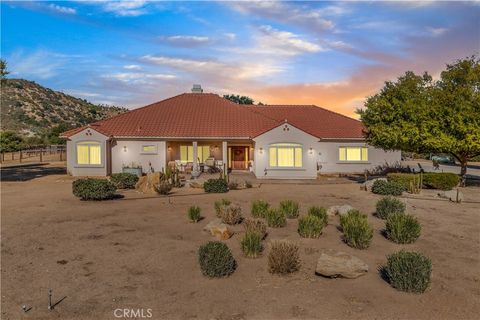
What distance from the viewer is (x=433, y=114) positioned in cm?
2345

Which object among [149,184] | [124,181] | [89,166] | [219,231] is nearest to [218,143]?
[89,166]

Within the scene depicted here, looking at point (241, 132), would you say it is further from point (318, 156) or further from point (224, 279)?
point (224, 279)

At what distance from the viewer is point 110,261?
1030cm

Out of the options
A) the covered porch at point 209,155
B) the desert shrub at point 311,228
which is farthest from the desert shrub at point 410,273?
the covered porch at point 209,155

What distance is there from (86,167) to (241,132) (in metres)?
12.4

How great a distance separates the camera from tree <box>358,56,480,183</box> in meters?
22.1

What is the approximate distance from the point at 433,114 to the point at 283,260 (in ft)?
60.9

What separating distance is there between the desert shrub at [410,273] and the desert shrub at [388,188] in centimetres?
1353

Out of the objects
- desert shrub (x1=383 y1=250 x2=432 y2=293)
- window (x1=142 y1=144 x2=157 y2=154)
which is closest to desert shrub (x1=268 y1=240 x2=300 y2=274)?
desert shrub (x1=383 y1=250 x2=432 y2=293)

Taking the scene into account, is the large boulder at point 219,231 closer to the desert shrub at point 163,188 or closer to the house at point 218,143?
the desert shrub at point 163,188

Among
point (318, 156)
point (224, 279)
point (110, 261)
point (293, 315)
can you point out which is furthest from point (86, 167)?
point (293, 315)

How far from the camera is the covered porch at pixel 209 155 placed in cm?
3080

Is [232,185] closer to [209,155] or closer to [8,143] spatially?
[209,155]

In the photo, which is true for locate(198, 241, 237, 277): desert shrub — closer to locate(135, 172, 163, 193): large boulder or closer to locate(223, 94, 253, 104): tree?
locate(135, 172, 163, 193): large boulder
